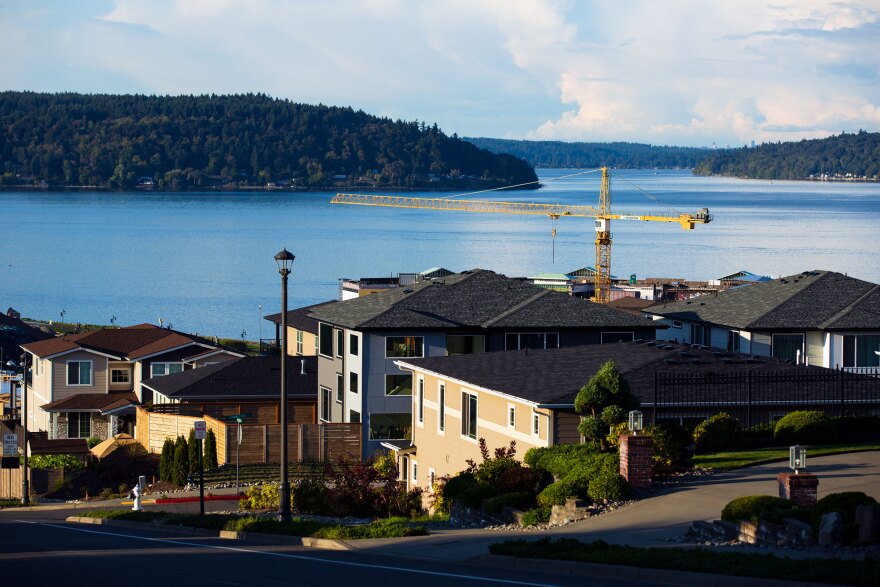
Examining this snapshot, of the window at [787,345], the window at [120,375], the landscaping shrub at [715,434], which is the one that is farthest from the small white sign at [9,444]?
the landscaping shrub at [715,434]

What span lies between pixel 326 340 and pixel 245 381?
419cm

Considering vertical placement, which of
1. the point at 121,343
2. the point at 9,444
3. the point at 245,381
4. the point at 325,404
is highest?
the point at 121,343

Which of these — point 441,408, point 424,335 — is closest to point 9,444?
point 424,335

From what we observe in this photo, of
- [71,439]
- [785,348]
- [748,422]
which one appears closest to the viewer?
[748,422]

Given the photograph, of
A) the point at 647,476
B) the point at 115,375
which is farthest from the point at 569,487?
the point at 115,375

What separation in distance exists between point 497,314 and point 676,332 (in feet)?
24.7

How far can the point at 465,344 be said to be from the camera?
48000 millimetres

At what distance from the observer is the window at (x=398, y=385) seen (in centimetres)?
4781

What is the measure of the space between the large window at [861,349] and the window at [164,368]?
97.7 feet

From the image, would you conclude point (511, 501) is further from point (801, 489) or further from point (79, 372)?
point (79, 372)

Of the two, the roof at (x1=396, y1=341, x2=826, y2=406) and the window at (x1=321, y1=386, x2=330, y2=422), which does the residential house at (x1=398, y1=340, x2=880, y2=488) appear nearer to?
the roof at (x1=396, y1=341, x2=826, y2=406)

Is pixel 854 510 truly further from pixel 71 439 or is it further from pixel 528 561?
pixel 71 439

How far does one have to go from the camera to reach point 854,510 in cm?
1967

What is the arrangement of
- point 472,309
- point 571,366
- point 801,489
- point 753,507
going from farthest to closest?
1. point 472,309
2. point 571,366
3. point 801,489
4. point 753,507
